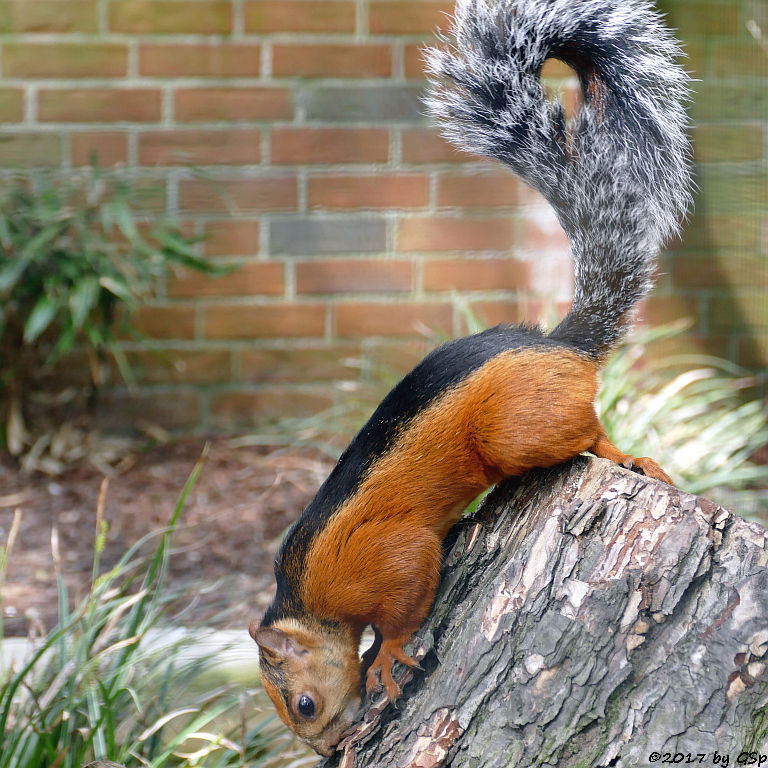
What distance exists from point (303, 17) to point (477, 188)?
1213 millimetres

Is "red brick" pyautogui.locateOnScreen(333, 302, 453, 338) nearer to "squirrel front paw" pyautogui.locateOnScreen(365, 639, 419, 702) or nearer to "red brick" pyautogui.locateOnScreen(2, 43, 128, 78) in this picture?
"red brick" pyautogui.locateOnScreen(2, 43, 128, 78)

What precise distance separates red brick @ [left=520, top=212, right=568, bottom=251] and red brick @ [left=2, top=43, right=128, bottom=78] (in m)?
2.16

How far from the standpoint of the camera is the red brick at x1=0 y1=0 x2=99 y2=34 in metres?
4.25

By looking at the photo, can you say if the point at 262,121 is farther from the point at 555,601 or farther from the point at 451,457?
the point at 555,601

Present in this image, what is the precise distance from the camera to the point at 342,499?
74.5 inches

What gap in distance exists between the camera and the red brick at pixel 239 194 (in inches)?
174

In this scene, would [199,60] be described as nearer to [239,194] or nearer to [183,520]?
[239,194]

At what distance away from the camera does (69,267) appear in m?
3.87

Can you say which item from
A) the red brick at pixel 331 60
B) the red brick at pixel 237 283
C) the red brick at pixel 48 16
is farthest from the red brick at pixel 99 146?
the red brick at pixel 331 60

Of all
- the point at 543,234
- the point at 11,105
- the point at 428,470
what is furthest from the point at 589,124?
the point at 11,105

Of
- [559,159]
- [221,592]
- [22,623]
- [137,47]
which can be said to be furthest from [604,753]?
[137,47]

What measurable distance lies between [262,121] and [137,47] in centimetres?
70

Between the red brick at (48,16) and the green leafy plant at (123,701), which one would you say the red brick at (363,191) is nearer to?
the red brick at (48,16)

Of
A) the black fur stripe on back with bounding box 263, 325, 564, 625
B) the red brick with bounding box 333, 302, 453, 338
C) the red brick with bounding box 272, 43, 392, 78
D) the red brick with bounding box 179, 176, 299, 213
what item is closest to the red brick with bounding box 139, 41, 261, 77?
the red brick with bounding box 272, 43, 392, 78
